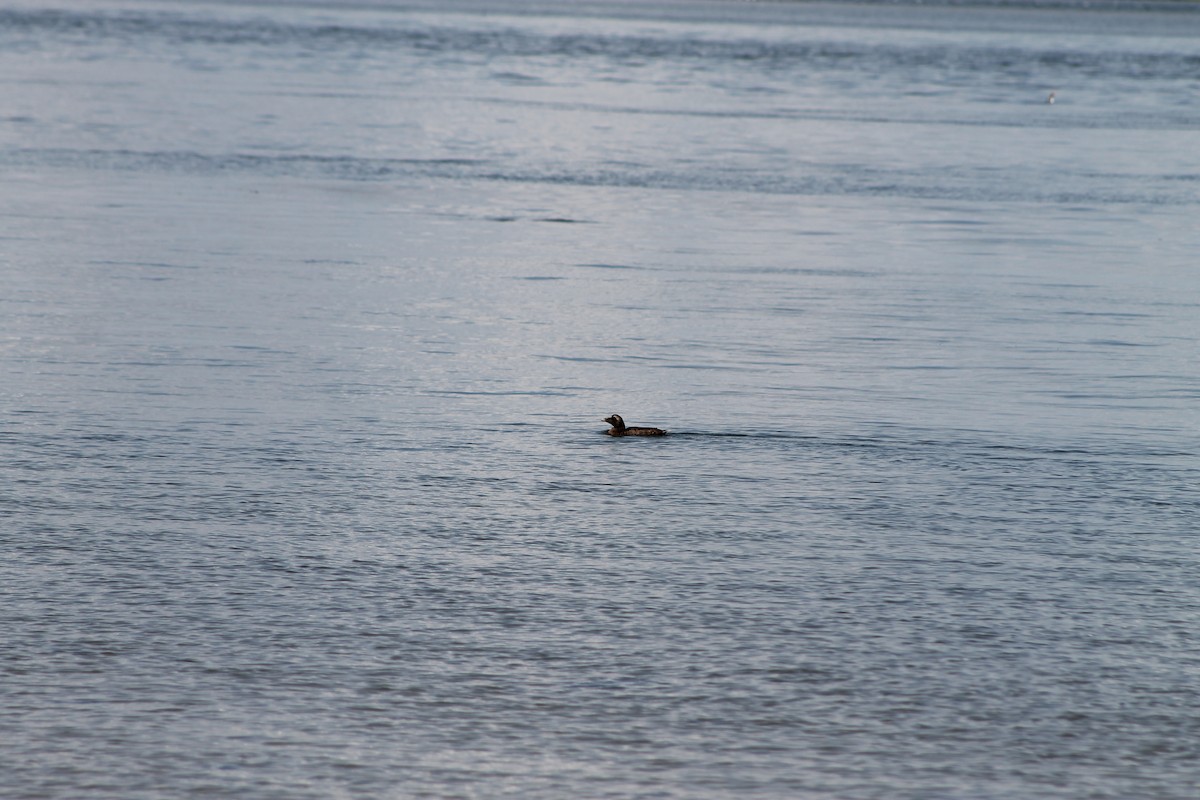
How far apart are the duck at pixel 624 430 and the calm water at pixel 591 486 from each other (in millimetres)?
95

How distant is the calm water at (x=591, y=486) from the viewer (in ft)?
20.9

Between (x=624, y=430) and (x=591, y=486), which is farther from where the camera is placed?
(x=624, y=430)

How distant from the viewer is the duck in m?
10.7

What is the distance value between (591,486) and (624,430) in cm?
112

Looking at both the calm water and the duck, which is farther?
the duck

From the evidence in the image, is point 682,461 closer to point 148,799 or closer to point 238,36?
point 148,799

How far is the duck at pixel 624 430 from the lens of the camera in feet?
35.2

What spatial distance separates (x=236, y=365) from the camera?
41.8 feet

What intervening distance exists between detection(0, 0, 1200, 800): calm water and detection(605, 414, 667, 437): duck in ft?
0.31

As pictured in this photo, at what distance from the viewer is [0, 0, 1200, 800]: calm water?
6.37 m

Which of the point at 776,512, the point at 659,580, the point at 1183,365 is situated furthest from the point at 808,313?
the point at 659,580

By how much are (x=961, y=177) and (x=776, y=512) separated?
19.4 metres

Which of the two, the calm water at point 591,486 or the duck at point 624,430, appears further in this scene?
the duck at point 624,430

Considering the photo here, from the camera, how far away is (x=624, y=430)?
35.4 ft
